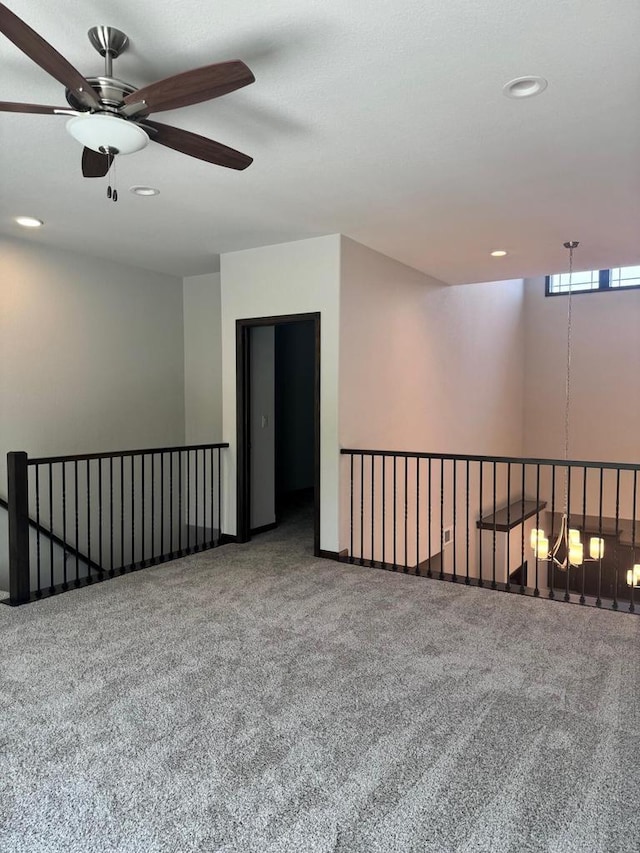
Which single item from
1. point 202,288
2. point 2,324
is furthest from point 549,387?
point 2,324

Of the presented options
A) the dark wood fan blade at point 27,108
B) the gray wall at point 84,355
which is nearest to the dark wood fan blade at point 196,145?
the dark wood fan blade at point 27,108

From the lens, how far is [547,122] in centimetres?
274

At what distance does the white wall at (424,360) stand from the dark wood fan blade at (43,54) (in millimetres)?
2830

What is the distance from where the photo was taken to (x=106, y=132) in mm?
2184

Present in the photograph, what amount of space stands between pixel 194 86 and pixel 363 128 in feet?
3.52

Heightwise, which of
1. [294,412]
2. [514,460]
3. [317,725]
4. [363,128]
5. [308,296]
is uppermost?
[363,128]

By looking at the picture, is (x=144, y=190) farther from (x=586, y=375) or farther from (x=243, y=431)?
(x=586, y=375)

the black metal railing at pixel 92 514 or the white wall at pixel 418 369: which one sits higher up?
the white wall at pixel 418 369

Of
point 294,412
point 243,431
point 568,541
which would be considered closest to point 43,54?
point 243,431

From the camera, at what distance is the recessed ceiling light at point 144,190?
3.60 meters

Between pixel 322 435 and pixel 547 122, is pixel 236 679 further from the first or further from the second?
pixel 547 122

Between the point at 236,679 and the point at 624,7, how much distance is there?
3088 mm

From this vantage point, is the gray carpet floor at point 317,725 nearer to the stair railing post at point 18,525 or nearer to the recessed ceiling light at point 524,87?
the stair railing post at point 18,525

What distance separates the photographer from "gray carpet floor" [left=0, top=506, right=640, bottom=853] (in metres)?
1.79
